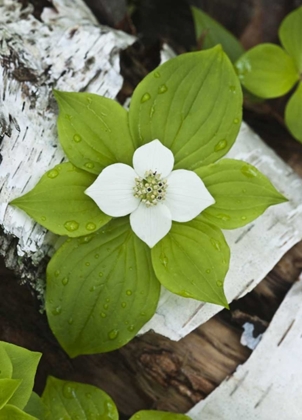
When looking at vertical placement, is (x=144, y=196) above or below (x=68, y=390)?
above

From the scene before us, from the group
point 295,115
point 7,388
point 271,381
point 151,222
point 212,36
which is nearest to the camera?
point 7,388

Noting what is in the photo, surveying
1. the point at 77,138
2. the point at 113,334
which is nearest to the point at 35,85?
the point at 77,138

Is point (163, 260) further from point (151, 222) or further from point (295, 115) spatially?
point (295, 115)

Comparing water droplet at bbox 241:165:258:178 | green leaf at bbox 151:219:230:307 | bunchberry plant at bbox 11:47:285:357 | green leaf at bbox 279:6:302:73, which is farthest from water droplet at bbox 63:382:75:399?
green leaf at bbox 279:6:302:73

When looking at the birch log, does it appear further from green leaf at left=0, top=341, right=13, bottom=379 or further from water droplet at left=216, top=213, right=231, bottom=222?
water droplet at left=216, top=213, right=231, bottom=222

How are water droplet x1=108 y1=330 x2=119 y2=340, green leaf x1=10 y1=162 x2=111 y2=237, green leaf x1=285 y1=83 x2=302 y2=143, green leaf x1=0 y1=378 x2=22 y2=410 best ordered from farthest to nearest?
green leaf x1=285 y1=83 x2=302 y2=143 < water droplet x1=108 y1=330 x2=119 y2=340 < green leaf x1=10 y1=162 x2=111 y2=237 < green leaf x1=0 y1=378 x2=22 y2=410

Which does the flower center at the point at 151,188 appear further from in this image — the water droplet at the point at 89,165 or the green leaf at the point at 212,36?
the green leaf at the point at 212,36

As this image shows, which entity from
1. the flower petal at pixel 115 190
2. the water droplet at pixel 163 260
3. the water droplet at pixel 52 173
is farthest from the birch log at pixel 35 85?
the water droplet at pixel 163 260
